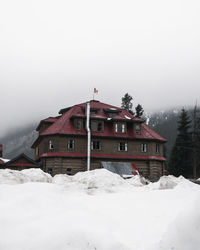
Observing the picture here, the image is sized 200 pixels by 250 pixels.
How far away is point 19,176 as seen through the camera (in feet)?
38.7

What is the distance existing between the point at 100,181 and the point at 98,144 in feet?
90.4

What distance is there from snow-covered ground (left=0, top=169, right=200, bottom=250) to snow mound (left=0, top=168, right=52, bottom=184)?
0.03m

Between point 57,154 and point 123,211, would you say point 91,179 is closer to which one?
point 123,211

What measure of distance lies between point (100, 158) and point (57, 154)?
16.7 feet

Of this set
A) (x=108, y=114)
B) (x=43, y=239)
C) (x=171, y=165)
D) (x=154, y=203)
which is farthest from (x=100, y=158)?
(x=43, y=239)

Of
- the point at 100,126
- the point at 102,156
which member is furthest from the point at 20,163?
the point at 100,126

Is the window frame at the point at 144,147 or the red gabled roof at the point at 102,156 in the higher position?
the window frame at the point at 144,147

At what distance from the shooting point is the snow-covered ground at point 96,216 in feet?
19.9

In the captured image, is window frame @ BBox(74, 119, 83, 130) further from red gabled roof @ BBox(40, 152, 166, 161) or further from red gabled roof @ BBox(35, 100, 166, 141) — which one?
red gabled roof @ BBox(40, 152, 166, 161)

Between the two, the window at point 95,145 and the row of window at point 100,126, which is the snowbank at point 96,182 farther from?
the row of window at point 100,126

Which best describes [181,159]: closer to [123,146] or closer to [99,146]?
[123,146]

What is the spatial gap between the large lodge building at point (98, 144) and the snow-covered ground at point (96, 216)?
1011 inches

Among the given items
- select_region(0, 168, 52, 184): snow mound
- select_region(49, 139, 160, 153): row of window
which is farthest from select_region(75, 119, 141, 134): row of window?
select_region(0, 168, 52, 184): snow mound

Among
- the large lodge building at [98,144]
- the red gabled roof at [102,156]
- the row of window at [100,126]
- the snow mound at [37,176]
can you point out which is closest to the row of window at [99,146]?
the large lodge building at [98,144]
